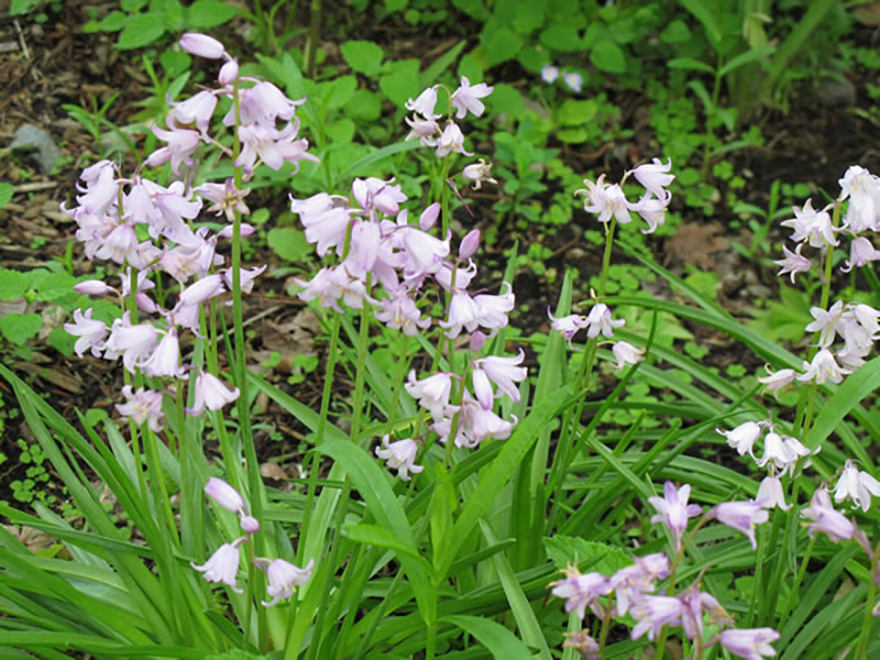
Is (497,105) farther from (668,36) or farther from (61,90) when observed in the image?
(61,90)

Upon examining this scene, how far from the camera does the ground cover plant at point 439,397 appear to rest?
1.57 meters

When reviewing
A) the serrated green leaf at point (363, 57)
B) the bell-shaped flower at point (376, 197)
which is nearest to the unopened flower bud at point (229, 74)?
the bell-shaped flower at point (376, 197)

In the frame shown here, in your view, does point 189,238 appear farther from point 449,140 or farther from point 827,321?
point 827,321

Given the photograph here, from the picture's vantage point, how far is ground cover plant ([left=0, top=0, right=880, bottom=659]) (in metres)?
1.57

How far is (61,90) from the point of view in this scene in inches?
170

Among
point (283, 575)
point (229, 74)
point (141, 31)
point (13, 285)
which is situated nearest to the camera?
point (229, 74)

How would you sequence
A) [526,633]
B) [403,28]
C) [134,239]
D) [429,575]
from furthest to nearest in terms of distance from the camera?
[403,28] → [526,633] → [429,575] → [134,239]

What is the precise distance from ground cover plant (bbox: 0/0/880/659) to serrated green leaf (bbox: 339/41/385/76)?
31 millimetres

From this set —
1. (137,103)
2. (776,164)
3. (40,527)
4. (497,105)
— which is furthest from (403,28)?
(40,527)

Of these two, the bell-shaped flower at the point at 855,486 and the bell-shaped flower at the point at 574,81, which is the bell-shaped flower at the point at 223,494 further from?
the bell-shaped flower at the point at 574,81

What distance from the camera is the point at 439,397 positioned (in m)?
1.63

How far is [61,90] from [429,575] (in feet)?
11.3

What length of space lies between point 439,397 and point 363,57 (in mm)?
2890

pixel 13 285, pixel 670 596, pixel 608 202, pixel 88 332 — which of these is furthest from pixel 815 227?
pixel 13 285
